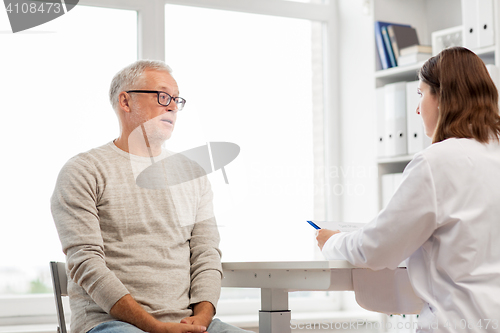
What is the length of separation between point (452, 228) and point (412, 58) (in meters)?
1.53

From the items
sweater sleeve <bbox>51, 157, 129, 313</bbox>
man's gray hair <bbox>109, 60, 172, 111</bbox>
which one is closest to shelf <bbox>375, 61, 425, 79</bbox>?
man's gray hair <bbox>109, 60, 172, 111</bbox>

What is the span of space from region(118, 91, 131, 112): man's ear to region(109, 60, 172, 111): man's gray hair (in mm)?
14

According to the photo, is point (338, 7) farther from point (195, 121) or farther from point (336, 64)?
point (195, 121)

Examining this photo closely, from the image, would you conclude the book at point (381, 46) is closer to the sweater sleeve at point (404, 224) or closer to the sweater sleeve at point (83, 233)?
the sweater sleeve at point (404, 224)

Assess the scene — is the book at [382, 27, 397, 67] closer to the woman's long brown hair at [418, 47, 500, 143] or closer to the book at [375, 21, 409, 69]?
the book at [375, 21, 409, 69]

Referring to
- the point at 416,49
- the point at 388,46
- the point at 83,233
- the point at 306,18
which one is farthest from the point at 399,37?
the point at 83,233

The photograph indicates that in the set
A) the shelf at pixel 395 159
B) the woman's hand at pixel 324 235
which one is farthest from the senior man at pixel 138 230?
the shelf at pixel 395 159

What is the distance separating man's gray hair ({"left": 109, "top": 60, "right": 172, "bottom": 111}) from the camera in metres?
1.61

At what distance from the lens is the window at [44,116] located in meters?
2.34

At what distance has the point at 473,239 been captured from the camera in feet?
3.81

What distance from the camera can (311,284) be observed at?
138cm

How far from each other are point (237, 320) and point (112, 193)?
126 cm

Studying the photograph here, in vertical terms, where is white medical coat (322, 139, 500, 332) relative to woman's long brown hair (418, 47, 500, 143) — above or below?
below

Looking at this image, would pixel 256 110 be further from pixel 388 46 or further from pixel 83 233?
pixel 83 233
